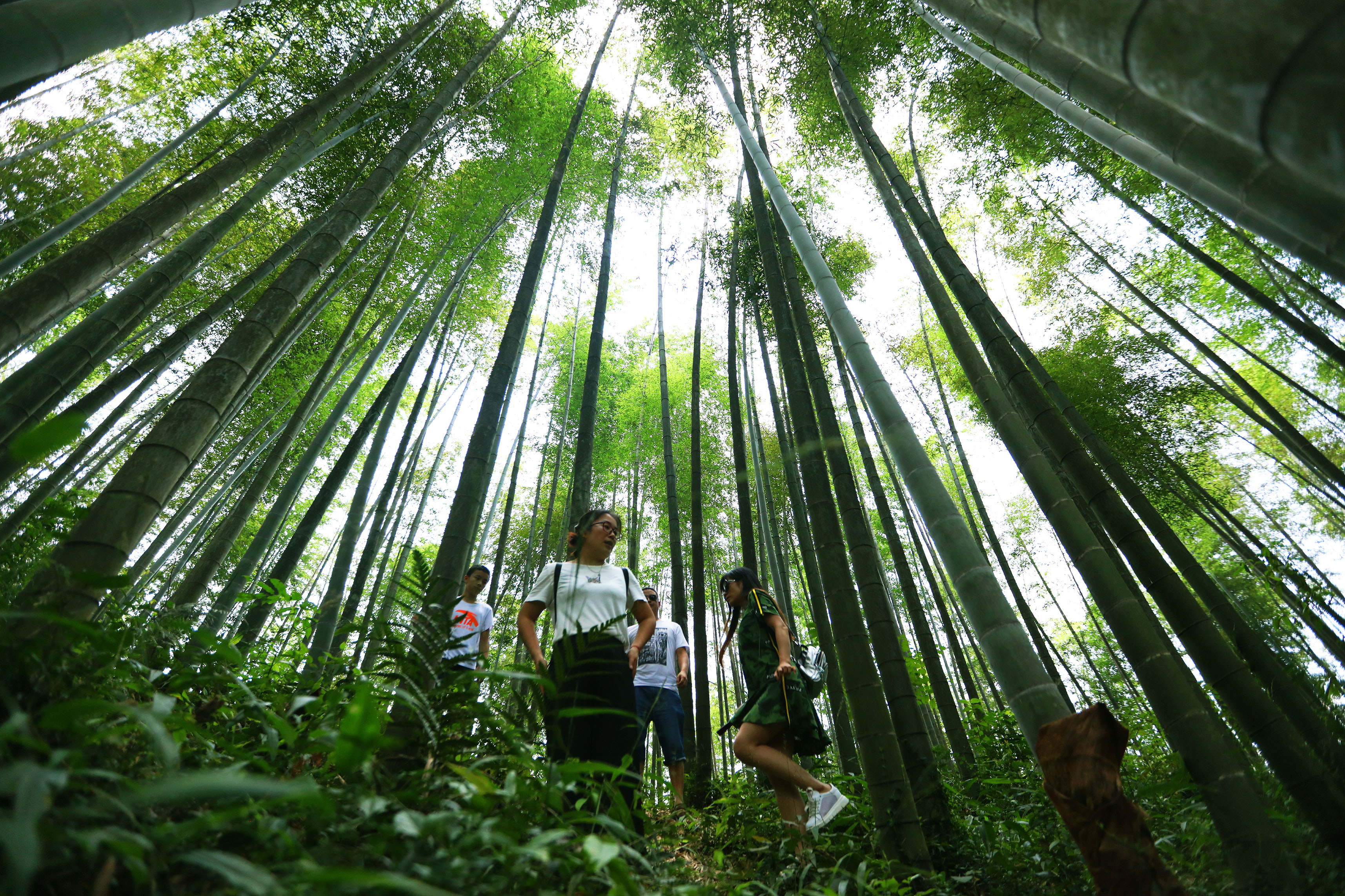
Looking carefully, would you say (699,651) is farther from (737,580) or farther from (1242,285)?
(1242,285)

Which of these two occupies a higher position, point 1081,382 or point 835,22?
point 835,22

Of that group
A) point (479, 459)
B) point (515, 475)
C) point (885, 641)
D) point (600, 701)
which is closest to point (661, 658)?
point (885, 641)

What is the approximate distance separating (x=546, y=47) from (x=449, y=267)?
252 centimetres

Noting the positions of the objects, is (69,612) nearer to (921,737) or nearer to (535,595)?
(535,595)

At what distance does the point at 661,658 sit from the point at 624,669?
5.82ft

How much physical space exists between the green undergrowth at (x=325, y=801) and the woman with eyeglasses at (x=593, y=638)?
0.11 meters

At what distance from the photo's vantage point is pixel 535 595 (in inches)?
79.1

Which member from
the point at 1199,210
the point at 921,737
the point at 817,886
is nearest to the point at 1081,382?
the point at 1199,210

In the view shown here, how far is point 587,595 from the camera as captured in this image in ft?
6.50

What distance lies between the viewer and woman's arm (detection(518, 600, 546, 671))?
178cm

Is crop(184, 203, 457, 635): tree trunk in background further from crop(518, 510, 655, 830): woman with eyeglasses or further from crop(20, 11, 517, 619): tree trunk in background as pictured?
crop(518, 510, 655, 830): woman with eyeglasses

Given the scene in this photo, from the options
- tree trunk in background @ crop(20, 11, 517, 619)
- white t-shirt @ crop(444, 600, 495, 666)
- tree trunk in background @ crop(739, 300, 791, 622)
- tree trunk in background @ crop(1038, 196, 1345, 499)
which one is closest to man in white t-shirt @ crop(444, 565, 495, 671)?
white t-shirt @ crop(444, 600, 495, 666)

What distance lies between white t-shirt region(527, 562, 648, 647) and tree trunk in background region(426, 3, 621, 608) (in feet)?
0.98

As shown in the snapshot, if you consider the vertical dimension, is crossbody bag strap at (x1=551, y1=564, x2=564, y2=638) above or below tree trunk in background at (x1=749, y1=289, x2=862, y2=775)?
below
